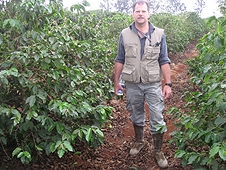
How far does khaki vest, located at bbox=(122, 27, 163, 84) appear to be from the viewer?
3.27 m

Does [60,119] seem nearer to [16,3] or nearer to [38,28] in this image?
[38,28]

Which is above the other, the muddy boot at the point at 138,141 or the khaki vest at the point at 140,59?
the khaki vest at the point at 140,59

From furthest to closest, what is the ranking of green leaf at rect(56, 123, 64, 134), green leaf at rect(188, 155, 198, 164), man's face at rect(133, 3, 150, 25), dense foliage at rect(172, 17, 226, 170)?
man's face at rect(133, 3, 150, 25) → green leaf at rect(56, 123, 64, 134) → green leaf at rect(188, 155, 198, 164) → dense foliage at rect(172, 17, 226, 170)

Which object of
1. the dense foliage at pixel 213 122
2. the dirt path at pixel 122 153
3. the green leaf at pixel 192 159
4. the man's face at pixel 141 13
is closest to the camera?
the dense foliage at pixel 213 122

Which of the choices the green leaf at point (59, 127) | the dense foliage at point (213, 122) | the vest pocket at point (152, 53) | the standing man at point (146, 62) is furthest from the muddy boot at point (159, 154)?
the green leaf at point (59, 127)

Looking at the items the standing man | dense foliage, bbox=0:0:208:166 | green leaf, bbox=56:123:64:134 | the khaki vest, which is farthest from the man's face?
green leaf, bbox=56:123:64:134

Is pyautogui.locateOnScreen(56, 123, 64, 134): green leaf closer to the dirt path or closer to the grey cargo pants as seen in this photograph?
the dirt path

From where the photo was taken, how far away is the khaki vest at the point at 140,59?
3.27 metres

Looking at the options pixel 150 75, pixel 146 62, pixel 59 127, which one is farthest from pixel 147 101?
pixel 59 127

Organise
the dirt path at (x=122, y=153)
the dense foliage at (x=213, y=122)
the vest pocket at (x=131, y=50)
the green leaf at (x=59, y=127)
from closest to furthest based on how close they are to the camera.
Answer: the dense foliage at (x=213, y=122) < the green leaf at (x=59, y=127) < the vest pocket at (x=131, y=50) < the dirt path at (x=122, y=153)

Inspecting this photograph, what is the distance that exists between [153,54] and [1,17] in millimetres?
1698

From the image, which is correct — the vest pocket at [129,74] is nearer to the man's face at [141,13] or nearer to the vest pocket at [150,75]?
the vest pocket at [150,75]

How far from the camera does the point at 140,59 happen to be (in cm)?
332

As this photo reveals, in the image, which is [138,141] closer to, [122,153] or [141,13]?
[122,153]
